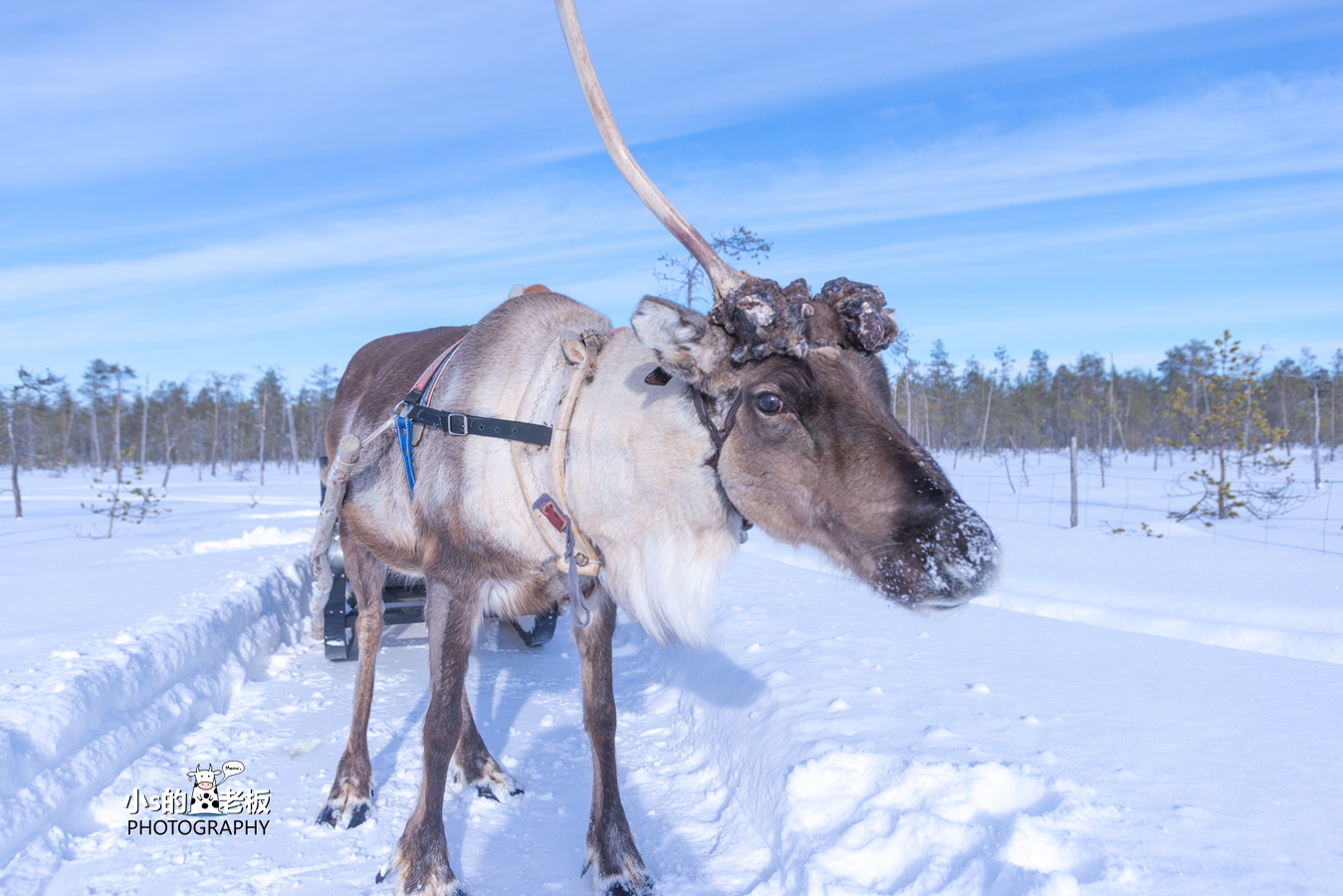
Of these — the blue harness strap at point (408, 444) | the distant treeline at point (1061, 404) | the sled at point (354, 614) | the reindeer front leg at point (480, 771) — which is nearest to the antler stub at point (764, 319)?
the blue harness strap at point (408, 444)

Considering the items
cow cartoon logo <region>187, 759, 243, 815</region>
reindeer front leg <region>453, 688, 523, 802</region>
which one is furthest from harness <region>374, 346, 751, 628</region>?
cow cartoon logo <region>187, 759, 243, 815</region>

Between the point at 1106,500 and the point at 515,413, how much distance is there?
1767cm

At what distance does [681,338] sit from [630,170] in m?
0.65

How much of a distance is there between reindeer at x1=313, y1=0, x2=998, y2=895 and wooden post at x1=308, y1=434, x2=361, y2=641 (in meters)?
0.03

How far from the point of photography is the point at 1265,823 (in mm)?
2312

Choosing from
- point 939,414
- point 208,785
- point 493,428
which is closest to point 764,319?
point 493,428

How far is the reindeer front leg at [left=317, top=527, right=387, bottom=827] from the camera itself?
316 cm

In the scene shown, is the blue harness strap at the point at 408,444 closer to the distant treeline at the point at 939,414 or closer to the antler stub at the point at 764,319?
the antler stub at the point at 764,319

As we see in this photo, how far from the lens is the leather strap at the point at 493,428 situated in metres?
2.52

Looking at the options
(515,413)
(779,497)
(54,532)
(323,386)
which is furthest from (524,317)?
(323,386)

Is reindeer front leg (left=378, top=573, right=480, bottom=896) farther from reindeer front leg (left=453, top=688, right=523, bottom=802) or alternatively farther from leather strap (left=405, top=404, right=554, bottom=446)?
reindeer front leg (left=453, top=688, right=523, bottom=802)

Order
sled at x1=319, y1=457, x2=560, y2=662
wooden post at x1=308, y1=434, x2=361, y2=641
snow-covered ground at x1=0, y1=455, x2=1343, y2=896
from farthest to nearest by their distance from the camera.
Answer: sled at x1=319, y1=457, x2=560, y2=662
wooden post at x1=308, y1=434, x2=361, y2=641
snow-covered ground at x1=0, y1=455, x2=1343, y2=896

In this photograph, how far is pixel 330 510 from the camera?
361 centimetres

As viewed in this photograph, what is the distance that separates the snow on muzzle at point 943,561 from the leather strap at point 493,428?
1.21m
